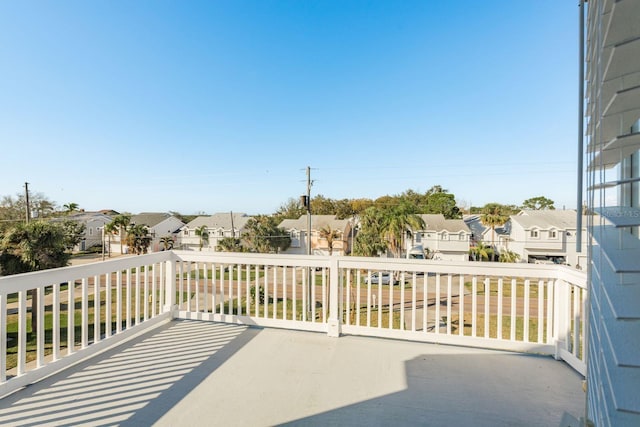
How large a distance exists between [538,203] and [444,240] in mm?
14426

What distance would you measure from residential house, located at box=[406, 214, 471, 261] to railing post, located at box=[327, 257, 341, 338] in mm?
18215

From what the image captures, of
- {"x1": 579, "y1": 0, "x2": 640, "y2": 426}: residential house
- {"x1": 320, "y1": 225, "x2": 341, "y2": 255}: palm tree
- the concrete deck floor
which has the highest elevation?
{"x1": 579, "y1": 0, "x2": 640, "y2": 426}: residential house

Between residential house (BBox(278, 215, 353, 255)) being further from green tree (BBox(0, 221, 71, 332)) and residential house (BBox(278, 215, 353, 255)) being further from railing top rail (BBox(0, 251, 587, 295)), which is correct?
railing top rail (BBox(0, 251, 587, 295))

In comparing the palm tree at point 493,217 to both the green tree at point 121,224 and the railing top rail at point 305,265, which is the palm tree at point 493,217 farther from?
the green tree at point 121,224

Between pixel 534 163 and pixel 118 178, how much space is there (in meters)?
33.2

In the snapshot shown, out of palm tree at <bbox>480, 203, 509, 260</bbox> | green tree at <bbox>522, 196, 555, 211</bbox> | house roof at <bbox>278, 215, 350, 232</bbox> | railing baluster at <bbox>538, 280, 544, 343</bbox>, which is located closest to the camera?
railing baluster at <bbox>538, 280, 544, 343</bbox>

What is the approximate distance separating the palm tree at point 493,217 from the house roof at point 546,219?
3.05 ft

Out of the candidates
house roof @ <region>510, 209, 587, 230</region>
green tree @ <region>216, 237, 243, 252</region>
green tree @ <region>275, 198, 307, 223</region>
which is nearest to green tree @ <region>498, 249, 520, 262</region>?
house roof @ <region>510, 209, 587, 230</region>

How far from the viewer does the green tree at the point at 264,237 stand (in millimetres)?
21938

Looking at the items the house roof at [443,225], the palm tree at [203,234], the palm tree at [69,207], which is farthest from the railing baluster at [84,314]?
the palm tree at [69,207]

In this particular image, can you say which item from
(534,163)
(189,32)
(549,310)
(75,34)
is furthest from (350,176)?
(549,310)

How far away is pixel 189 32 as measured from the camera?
20.5ft

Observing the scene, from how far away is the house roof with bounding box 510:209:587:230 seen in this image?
1830 cm

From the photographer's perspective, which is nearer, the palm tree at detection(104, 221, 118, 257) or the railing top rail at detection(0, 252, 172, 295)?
the railing top rail at detection(0, 252, 172, 295)
